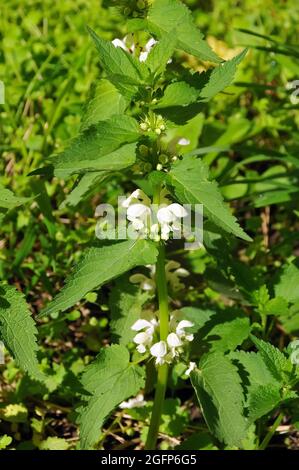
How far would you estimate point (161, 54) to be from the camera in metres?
1.49

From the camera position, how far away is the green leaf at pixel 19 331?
1516 mm

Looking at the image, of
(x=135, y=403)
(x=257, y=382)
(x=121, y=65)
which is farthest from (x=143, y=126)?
(x=135, y=403)

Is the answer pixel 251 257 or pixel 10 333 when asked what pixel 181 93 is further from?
pixel 251 257

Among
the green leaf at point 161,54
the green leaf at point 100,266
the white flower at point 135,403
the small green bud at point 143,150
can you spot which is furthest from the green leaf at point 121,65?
the white flower at point 135,403

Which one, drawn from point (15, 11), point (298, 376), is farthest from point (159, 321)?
point (15, 11)

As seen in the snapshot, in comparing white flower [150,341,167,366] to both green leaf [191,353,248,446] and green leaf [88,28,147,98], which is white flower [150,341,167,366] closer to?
green leaf [191,353,248,446]

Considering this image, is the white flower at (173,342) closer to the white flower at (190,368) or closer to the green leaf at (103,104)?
the white flower at (190,368)

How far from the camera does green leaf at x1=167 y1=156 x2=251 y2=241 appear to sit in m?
1.45

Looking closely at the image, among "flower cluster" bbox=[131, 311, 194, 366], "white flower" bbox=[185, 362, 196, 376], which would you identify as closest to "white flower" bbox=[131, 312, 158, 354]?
"flower cluster" bbox=[131, 311, 194, 366]

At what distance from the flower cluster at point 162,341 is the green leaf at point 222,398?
3.1 inches

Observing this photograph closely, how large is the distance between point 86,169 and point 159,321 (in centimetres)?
54

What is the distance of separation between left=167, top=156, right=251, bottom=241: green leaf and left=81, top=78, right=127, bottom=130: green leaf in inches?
10.7

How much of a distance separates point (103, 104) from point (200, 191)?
0.42 m

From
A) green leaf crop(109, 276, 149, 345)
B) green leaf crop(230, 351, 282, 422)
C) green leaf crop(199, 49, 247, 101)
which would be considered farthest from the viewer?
green leaf crop(109, 276, 149, 345)
